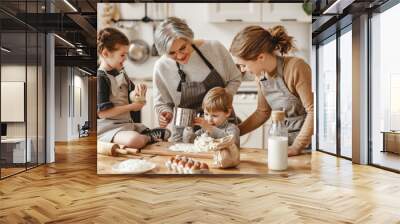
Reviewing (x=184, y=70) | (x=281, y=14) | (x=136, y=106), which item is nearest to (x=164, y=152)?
(x=136, y=106)

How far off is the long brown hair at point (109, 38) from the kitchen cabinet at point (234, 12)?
116cm

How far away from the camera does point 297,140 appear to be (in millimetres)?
4789

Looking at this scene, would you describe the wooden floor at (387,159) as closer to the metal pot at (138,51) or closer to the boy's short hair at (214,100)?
the boy's short hair at (214,100)

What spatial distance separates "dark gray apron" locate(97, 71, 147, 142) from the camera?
470cm

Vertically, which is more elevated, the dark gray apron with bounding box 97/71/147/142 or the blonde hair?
the blonde hair

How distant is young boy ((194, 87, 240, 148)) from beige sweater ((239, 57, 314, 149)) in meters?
0.24

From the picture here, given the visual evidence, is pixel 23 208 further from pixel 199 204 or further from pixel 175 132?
pixel 175 132

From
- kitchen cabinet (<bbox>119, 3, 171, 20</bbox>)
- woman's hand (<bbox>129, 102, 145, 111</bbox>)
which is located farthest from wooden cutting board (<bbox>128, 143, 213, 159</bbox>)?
kitchen cabinet (<bbox>119, 3, 171, 20</bbox>)

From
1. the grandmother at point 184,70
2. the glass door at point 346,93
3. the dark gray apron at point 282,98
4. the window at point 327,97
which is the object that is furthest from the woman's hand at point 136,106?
the window at point 327,97

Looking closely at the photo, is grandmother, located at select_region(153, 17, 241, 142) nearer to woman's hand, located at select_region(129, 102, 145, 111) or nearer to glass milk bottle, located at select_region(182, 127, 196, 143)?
glass milk bottle, located at select_region(182, 127, 196, 143)

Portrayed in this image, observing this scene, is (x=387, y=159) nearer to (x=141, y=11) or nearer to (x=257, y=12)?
(x=257, y=12)

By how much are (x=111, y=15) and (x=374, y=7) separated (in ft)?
12.6

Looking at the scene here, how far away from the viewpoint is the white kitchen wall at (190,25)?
473 cm

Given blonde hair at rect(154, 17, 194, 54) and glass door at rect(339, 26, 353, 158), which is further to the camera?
glass door at rect(339, 26, 353, 158)
